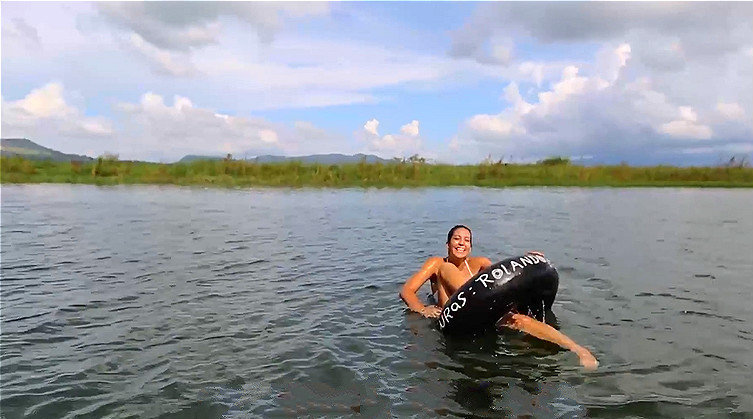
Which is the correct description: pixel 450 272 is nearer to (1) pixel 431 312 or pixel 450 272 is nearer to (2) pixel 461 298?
(1) pixel 431 312

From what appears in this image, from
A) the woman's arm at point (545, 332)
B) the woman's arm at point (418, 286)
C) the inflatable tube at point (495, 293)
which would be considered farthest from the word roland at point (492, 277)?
the woman's arm at point (418, 286)

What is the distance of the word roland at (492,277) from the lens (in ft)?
25.0

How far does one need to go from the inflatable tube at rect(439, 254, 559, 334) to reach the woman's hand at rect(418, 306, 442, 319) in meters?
0.71

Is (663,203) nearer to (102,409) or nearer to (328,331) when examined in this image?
(328,331)

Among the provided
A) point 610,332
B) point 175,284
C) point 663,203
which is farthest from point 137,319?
point 663,203

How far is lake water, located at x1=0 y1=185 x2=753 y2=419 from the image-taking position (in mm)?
5883

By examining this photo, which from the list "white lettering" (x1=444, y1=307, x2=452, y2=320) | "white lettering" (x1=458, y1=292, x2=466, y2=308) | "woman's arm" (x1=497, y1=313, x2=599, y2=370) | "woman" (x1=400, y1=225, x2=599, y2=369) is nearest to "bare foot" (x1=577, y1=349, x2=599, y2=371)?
"woman's arm" (x1=497, y1=313, x2=599, y2=370)

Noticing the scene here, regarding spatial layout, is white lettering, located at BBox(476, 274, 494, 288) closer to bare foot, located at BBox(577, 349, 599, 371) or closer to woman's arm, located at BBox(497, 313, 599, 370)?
woman's arm, located at BBox(497, 313, 599, 370)

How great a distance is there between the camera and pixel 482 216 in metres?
23.0

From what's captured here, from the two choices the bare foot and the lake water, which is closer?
the lake water

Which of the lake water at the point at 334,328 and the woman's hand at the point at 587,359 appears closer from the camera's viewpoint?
the lake water at the point at 334,328

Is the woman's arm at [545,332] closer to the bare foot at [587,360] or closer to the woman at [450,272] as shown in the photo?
the bare foot at [587,360]

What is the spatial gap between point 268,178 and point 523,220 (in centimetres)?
2194

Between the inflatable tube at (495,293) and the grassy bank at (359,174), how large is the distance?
30.9 m
